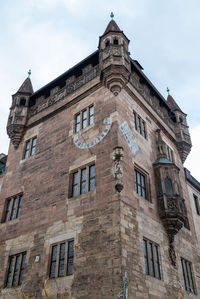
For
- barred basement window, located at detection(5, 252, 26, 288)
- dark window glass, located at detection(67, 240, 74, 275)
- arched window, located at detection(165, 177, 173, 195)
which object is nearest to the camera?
dark window glass, located at detection(67, 240, 74, 275)

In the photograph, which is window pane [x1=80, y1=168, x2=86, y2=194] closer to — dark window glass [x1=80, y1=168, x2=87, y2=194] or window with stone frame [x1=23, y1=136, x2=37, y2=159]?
dark window glass [x1=80, y1=168, x2=87, y2=194]

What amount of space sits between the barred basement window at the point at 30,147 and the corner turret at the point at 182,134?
10.7 metres

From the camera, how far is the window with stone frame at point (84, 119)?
16.5m

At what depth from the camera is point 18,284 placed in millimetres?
13961

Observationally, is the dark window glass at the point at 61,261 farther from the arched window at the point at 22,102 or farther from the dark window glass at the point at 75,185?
the arched window at the point at 22,102

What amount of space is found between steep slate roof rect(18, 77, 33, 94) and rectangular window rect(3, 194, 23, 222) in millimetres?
8887

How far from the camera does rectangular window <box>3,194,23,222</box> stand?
16.8 meters

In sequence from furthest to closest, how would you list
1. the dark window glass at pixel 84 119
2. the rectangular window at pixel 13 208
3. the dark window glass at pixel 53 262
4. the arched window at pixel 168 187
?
the rectangular window at pixel 13 208 → the dark window glass at pixel 84 119 → the arched window at pixel 168 187 → the dark window glass at pixel 53 262

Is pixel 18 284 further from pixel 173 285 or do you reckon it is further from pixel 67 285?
pixel 173 285

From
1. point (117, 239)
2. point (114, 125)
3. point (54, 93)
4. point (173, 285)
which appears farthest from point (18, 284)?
point (54, 93)

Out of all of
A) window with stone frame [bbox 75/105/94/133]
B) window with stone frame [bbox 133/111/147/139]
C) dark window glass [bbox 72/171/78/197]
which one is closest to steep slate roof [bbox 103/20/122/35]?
window with stone frame [bbox 75/105/94/133]

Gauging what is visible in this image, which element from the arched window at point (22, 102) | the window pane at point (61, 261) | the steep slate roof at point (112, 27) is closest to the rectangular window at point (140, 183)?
the window pane at point (61, 261)

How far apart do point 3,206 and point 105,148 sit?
777 cm

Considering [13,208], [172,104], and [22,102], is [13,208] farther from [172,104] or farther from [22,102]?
[172,104]
